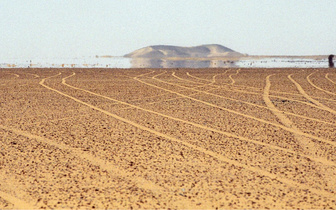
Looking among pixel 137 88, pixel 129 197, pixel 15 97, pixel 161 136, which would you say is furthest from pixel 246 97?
pixel 129 197

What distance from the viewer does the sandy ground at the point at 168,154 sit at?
178 inches

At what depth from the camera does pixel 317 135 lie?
7.43 m

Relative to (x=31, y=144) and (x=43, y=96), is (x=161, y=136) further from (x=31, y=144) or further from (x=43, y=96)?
(x=43, y=96)

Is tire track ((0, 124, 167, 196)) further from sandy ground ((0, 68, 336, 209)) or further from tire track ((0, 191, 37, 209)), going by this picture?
tire track ((0, 191, 37, 209))

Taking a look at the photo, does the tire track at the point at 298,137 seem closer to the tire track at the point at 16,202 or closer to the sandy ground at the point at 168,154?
the sandy ground at the point at 168,154

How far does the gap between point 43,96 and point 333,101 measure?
8781 mm

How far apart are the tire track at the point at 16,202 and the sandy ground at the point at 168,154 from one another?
1cm

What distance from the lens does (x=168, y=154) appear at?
20.1 feet

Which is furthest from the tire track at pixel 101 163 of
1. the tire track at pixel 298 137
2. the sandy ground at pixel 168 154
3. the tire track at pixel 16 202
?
the tire track at pixel 298 137

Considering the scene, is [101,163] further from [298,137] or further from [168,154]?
[298,137]

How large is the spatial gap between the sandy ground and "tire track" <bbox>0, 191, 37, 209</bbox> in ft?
0.04

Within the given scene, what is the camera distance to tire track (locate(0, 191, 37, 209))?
13.9 feet

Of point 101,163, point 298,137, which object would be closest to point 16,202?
point 101,163

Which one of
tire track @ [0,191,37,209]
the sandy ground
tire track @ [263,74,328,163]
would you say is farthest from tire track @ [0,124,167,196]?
tire track @ [263,74,328,163]
